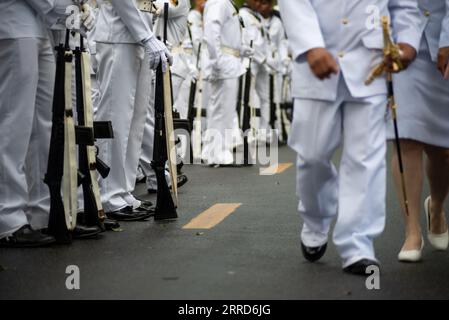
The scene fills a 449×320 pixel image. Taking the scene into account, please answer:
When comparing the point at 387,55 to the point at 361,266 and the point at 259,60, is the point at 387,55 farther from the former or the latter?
the point at 259,60

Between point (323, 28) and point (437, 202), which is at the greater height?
point (323, 28)

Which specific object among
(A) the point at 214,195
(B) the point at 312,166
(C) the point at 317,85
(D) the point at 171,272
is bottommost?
(A) the point at 214,195

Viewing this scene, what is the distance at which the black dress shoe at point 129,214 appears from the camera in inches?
346

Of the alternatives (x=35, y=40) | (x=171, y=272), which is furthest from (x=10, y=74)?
(x=171, y=272)

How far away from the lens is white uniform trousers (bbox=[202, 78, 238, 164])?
14.4 metres

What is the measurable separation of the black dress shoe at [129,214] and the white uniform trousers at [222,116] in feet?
17.8

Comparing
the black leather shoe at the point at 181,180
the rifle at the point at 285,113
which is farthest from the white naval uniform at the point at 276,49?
the black leather shoe at the point at 181,180

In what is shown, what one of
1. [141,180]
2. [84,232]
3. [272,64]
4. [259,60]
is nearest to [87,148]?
[84,232]

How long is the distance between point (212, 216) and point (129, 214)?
640 millimetres

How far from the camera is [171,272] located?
21.1 ft

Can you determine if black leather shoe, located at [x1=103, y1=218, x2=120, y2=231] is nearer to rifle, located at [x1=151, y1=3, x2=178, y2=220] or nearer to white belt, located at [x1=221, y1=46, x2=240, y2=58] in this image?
rifle, located at [x1=151, y1=3, x2=178, y2=220]

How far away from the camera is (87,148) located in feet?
26.0
